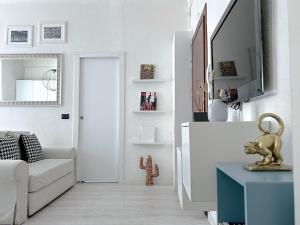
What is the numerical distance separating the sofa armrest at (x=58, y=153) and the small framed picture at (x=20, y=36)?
1.81m

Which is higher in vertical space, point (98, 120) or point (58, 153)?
point (98, 120)

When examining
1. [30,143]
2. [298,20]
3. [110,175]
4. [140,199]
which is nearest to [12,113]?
[30,143]

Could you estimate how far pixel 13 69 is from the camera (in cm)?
451

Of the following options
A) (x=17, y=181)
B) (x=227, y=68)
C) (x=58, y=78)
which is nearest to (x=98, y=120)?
(x=58, y=78)

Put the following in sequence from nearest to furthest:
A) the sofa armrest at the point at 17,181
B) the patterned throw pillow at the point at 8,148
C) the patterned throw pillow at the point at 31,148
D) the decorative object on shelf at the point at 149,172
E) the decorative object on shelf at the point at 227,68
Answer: the decorative object on shelf at the point at 227,68 → the sofa armrest at the point at 17,181 → the patterned throw pillow at the point at 8,148 → the patterned throw pillow at the point at 31,148 → the decorative object on shelf at the point at 149,172

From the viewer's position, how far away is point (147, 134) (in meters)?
4.34

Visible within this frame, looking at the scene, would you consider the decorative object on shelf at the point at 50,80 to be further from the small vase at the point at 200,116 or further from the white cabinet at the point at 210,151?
the white cabinet at the point at 210,151

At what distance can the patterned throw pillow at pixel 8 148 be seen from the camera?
295 centimetres

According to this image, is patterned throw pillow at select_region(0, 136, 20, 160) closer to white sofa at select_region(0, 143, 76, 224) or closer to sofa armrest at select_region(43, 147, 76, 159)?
white sofa at select_region(0, 143, 76, 224)

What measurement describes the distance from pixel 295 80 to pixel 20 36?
4.72 meters

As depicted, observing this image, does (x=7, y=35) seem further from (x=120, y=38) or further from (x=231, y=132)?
(x=231, y=132)

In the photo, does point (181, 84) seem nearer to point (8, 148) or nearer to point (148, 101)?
point (148, 101)

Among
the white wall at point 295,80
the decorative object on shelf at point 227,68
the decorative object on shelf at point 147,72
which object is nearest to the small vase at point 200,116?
the decorative object on shelf at point 227,68

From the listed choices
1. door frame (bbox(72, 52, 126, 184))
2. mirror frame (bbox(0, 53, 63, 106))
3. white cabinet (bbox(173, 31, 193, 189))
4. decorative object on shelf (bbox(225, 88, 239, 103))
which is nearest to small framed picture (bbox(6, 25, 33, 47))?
mirror frame (bbox(0, 53, 63, 106))
